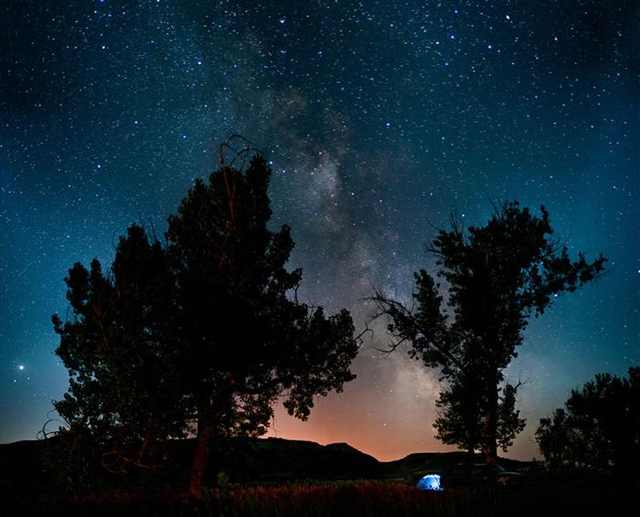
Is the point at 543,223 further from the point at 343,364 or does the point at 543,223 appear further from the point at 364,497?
the point at 364,497

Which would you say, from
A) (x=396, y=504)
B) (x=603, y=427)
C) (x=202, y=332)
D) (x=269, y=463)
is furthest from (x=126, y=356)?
(x=269, y=463)

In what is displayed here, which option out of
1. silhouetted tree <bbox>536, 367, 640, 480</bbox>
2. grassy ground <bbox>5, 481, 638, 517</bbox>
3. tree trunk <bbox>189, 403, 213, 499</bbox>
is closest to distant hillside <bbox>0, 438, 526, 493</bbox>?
tree trunk <bbox>189, 403, 213, 499</bbox>

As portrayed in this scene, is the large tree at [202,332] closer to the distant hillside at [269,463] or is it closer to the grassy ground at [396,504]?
the distant hillside at [269,463]

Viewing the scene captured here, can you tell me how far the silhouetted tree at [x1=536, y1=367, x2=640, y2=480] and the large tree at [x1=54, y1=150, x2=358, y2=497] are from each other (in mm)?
10870

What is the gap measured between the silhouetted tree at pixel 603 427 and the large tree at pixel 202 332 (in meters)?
10.9

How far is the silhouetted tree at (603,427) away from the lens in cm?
1886

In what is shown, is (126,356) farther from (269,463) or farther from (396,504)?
(269,463)

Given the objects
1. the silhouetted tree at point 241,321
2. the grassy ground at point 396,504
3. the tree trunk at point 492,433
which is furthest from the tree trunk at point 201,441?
the grassy ground at point 396,504

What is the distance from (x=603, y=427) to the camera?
20.5 meters

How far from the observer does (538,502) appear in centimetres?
368

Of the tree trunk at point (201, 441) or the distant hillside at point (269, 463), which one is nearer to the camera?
the tree trunk at point (201, 441)

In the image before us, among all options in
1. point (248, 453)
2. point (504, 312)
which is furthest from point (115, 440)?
point (504, 312)

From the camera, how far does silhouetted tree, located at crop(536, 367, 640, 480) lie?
1886 cm

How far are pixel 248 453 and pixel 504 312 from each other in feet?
43.0
